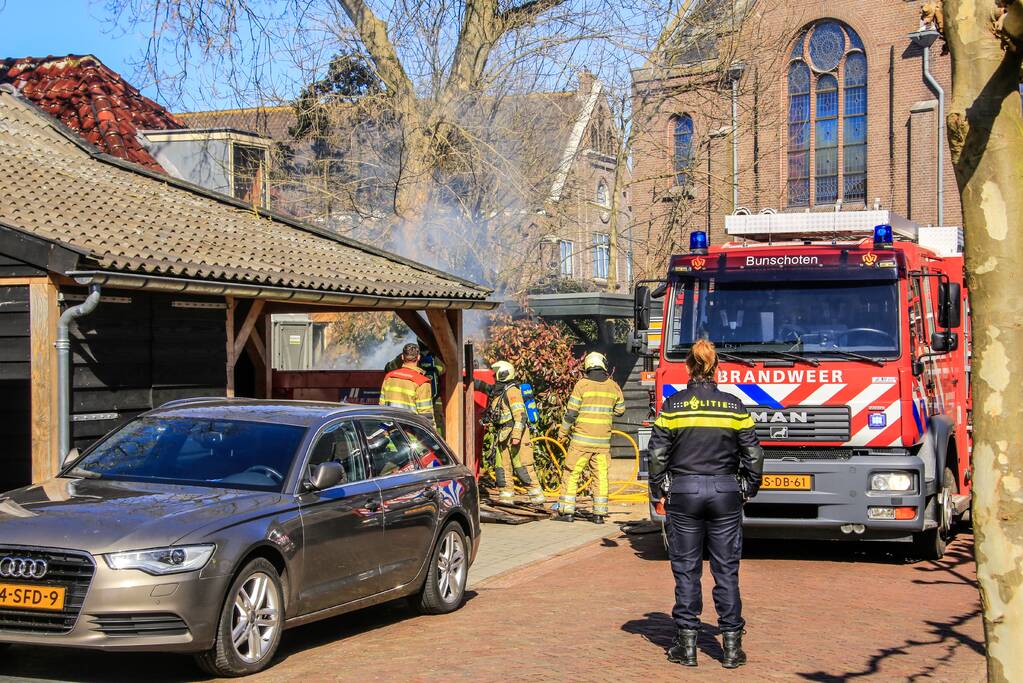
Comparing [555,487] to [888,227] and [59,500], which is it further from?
[59,500]

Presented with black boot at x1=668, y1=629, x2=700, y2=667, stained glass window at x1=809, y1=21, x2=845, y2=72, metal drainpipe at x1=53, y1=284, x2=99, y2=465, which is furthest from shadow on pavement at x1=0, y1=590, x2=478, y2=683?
stained glass window at x1=809, y1=21, x2=845, y2=72

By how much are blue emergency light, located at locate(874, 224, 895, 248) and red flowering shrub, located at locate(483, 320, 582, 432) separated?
8201mm

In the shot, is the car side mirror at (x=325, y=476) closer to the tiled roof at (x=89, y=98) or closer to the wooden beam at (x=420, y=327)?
the wooden beam at (x=420, y=327)

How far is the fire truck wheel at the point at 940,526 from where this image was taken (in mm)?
11070

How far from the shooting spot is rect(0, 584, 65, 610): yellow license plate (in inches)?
253

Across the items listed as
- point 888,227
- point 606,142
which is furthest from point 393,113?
point 888,227

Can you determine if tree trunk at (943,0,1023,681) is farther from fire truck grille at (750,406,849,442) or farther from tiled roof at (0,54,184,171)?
tiled roof at (0,54,184,171)

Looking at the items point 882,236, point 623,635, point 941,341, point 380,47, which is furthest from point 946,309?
point 380,47

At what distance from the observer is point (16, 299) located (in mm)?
10086

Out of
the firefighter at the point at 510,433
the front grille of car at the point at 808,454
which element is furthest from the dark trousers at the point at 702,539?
the firefighter at the point at 510,433

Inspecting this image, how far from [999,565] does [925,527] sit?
7192 millimetres

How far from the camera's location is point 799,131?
130 ft

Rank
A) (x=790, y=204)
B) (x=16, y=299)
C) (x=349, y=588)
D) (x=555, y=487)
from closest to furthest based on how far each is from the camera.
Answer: (x=349, y=588) < (x=16, y=299) < (x=555, y=487) < (x=790, y=204)

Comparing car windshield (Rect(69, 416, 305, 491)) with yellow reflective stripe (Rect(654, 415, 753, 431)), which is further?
car windshield (Rect(69, 416, 305, 491))
